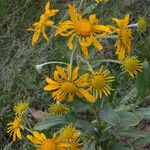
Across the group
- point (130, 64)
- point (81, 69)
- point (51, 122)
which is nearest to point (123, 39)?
A: point (130, 64)

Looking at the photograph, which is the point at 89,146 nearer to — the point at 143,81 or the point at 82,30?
the point at 143,81

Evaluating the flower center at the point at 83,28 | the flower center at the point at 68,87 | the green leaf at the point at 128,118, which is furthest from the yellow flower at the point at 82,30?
the green leaf at the point at 128,118

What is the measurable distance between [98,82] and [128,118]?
281 mm

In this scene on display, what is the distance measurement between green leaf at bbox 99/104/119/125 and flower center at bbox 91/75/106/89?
144mm

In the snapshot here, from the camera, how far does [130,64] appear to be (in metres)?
1.80

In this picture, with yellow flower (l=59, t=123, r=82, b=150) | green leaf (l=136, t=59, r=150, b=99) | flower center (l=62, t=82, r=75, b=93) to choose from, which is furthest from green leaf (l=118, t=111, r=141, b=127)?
flower center (l=62, t=82, r=75, b=93)

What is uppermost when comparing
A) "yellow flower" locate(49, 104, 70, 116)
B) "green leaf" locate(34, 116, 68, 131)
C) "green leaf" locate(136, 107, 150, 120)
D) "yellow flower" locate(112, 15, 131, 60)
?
"yellow flower" locate(112, 15, 131, 60)

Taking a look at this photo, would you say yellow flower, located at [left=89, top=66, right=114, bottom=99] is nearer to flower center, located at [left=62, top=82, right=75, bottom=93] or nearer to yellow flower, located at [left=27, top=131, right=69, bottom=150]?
flower center, located at [left=62, top=82, right=75, bottom=93]

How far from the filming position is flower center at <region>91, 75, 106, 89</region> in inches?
67.6

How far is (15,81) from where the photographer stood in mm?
2697

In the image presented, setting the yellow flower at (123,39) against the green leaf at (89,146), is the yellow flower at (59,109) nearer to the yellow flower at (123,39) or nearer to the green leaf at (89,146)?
the green leaf at (89,146)

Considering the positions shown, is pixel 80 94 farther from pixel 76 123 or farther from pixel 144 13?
pixel 144 13

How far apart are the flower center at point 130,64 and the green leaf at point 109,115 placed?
173 mm

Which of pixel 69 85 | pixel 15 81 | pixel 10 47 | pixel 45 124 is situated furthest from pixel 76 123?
pixel 10 47
